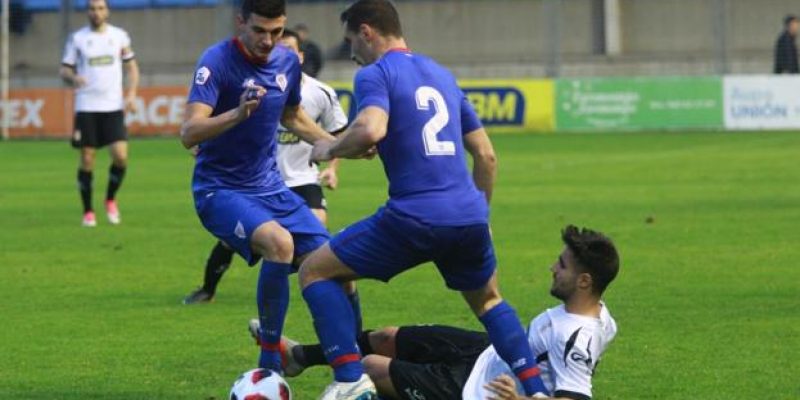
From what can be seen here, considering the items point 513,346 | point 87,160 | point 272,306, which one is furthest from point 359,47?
point 87,160

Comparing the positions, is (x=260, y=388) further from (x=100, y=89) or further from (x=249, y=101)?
(x=100, y=89)

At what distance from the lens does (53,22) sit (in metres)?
45.6

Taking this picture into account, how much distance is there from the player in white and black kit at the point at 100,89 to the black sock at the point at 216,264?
6359 millimetres

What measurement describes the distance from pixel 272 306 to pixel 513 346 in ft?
5.58

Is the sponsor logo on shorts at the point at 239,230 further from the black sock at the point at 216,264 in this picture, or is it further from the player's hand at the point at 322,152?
the black sock at the point at 216,264

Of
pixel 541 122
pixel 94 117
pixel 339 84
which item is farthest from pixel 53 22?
pixel 94 117

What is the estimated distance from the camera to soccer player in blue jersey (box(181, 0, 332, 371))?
857cm

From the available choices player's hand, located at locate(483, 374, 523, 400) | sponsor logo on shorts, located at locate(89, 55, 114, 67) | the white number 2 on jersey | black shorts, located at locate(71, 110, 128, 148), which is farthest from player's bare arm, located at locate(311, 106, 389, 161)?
sponsor logo on shorts, located at locate(89, 55, 114, 67)

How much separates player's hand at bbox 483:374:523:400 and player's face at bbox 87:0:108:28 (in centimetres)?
1227

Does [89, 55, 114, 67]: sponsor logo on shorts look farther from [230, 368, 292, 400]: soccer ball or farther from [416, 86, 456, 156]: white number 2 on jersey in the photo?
[416, 86, 456, 156]: white number 2 on jersey

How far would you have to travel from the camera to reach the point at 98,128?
737 inches

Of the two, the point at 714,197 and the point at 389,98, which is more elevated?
the point at 389,98

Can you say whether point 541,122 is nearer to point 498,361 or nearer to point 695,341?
point 695,341

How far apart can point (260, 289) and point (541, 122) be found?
83.2 ft
